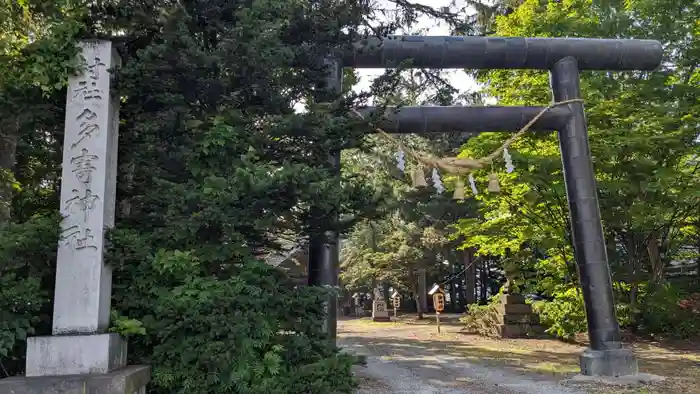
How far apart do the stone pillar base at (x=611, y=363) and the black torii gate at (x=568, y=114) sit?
1 centimetres

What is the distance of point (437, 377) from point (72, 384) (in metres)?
5.63

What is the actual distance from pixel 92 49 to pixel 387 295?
2556cm

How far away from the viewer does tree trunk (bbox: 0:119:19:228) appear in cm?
520

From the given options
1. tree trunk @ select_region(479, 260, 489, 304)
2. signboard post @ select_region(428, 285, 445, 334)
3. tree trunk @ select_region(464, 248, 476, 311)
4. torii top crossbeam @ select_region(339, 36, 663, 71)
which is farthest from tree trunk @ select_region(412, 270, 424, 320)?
torii top crossbeam @ select_region(339, 36, 663, 71)

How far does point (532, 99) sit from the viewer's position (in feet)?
36.9

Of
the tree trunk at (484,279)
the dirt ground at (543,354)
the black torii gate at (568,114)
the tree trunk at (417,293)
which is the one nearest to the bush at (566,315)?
the dirt ground at (543,354)

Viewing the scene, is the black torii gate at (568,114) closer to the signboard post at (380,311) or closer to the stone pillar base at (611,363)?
the stone pillar base at (611,363)

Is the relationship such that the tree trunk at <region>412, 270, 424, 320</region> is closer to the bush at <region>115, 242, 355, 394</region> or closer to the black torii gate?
the black torii gate

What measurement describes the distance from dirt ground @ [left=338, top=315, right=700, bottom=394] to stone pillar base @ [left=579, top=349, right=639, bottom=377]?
1.38 feet

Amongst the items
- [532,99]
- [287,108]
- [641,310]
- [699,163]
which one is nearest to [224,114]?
[287,108]

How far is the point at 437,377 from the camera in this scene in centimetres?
816

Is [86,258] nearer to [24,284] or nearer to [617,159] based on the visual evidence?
[24,284]

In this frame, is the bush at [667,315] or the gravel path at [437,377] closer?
the gravel path at [437,377]

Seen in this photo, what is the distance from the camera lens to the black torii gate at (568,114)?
759 cm
